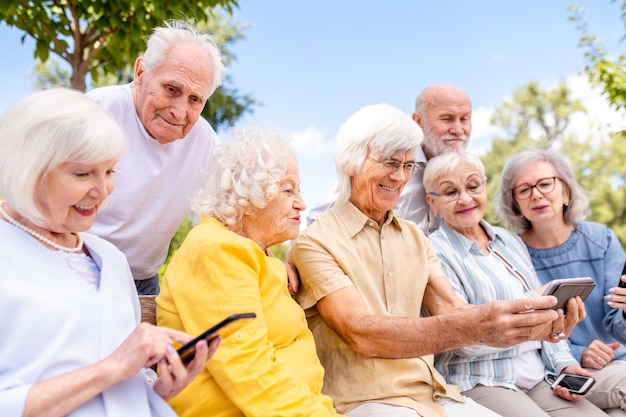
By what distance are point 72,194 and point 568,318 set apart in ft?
7.18

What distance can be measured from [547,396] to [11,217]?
260 centimetres

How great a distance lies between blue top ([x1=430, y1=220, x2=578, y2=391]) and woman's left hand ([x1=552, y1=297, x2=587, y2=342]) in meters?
0.32

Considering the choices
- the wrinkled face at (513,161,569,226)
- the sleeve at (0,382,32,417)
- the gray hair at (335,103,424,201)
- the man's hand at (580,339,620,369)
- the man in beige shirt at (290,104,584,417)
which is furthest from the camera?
the wrinkled face at (513,161,569,226)

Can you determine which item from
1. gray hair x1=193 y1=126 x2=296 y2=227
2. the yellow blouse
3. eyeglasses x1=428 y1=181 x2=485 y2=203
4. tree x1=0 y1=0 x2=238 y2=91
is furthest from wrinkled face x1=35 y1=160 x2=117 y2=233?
tree x1=0 y1=0 x2=238 y2=91

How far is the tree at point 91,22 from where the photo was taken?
16.8 feet

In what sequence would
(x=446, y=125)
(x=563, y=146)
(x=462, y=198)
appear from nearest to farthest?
(x=462, y=198) < (x=446, y=125) < (x=563, y=146)

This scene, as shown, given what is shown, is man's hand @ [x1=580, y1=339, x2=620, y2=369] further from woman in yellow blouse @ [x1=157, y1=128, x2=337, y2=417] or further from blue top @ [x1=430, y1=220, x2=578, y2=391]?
woman in yellow blouse @ [x1=157, y1=128, x2=337, y2=417]

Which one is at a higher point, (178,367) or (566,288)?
(566,288)

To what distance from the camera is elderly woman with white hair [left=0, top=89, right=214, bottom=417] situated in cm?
161

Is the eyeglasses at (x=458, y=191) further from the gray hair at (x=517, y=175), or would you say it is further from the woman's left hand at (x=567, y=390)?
the woman's left hand at (x=567, y=390)

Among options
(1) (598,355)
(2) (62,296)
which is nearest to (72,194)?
(2) (62,296)

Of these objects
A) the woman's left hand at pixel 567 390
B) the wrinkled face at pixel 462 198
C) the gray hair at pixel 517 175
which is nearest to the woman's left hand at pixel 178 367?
the wrinkled face at pixel 462 198

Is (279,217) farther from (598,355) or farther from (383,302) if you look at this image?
(598,355)

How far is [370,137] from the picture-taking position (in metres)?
2.83
